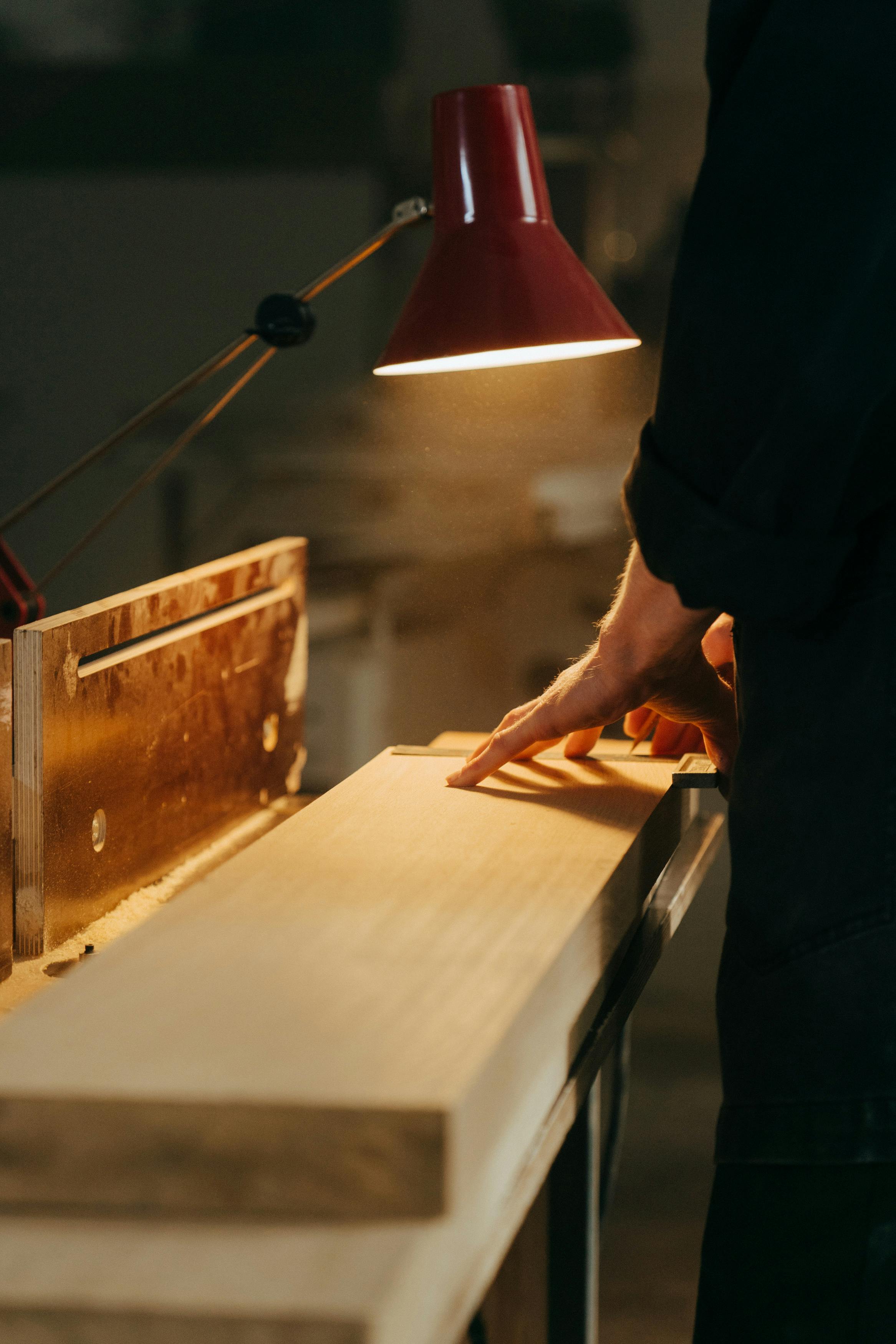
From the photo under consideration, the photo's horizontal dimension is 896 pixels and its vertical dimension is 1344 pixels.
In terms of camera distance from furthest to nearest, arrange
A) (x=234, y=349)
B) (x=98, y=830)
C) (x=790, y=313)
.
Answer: (x=234, y=349), (x=98, y=830), (x=790, y=313)

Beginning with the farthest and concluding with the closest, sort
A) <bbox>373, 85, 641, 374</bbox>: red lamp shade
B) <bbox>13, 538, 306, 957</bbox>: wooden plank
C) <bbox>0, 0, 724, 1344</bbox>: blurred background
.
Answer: <bbox>0, 0, 724, 1344</bbox>: blurred background, <bbox>373, 85, 641, 374</bbox>: red lamp shade, <bbox>13, 538, 306, 957</bbox>: wooden plank

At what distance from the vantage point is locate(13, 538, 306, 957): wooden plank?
2.74 ft

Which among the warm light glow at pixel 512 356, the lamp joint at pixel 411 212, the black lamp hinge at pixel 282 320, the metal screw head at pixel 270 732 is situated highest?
the lamp joint at pixel 411 212

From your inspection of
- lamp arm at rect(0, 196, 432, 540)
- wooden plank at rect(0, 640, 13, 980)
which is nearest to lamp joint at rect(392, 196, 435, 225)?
lamp arm at rect(0, 196, 432, 540)

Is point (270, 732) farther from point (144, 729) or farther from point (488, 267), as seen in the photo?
point (488, 267)

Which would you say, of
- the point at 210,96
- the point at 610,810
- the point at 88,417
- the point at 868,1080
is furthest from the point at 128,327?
the point at 868,1080

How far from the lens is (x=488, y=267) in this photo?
965mm

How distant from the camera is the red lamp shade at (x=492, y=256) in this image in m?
0.96

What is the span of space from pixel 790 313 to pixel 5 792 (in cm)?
57

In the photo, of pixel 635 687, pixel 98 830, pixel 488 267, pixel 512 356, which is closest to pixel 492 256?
pixel 488 267

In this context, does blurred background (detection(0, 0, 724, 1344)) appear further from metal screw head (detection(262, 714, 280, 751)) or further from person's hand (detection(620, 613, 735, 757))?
person's hand (detection(620, 613, 735, 757))

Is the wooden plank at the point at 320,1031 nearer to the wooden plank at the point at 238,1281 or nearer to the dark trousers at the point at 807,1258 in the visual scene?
the wooden plank at the point at 238,1281

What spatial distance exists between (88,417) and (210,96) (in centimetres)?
45

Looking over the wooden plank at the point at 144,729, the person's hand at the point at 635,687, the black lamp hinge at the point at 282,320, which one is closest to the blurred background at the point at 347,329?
the wooden plank at the point at 144,729
